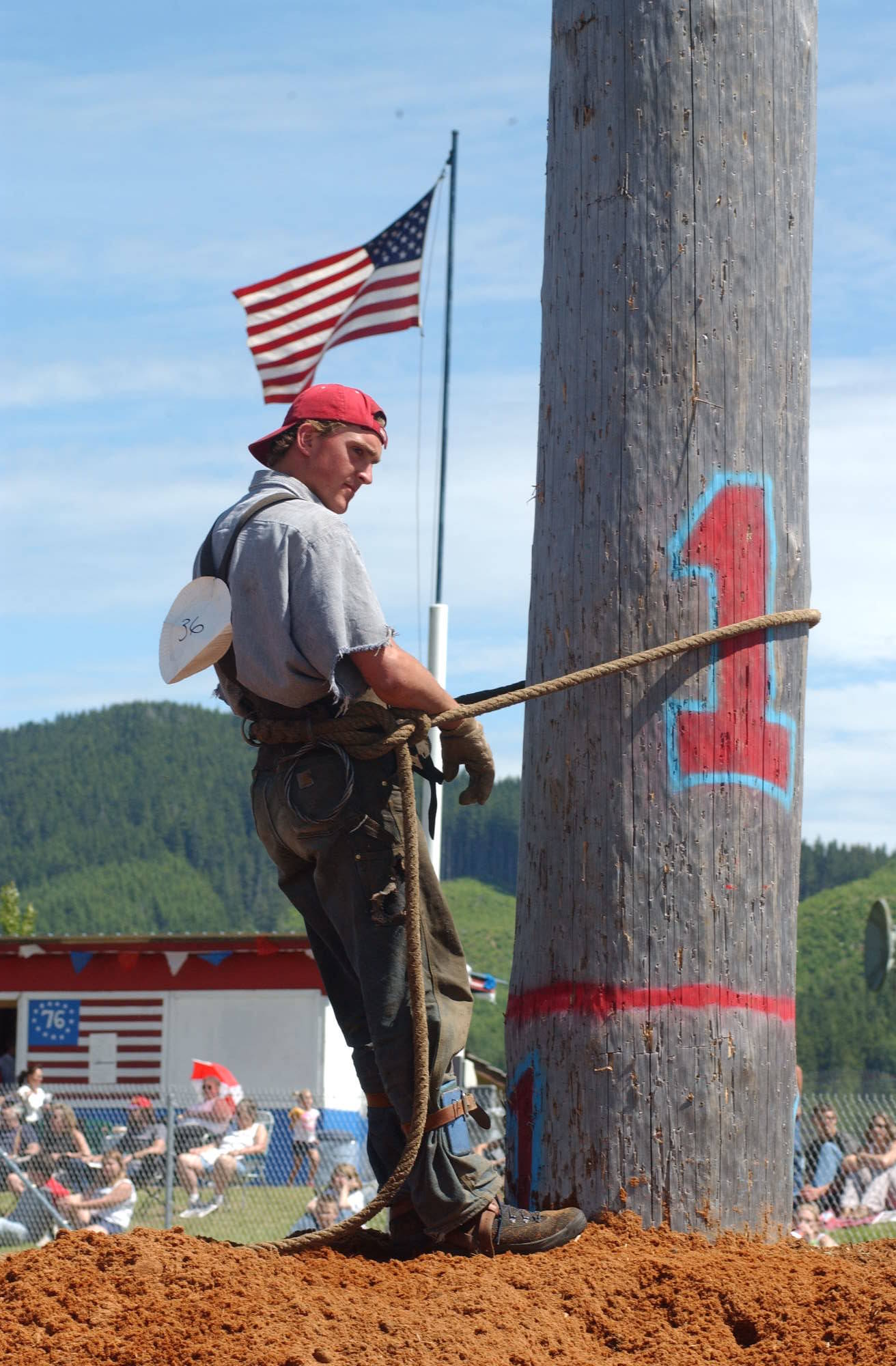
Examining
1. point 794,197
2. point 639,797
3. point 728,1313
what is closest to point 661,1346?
point 728,1313

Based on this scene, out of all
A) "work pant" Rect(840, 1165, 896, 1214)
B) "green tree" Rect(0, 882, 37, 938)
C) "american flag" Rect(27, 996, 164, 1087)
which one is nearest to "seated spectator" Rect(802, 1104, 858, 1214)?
"work pant" Rect(840, 1165, 896, 1214)

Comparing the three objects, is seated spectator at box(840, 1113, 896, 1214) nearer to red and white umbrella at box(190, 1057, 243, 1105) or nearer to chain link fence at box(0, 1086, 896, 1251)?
chain link fence at box(0, 1086, 896, 1251)

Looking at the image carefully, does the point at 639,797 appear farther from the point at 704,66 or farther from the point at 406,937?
the point at 704,66

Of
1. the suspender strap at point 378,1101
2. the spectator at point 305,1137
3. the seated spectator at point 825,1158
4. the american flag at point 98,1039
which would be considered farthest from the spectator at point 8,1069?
the suspender strap at point 378,1101

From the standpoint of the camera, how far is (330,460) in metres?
3.64

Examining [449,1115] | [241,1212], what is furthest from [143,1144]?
[449,1115]

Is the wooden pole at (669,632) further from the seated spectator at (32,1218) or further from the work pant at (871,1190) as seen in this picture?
the seated spectator at (32,1218)

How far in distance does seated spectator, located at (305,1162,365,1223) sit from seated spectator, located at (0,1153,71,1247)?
2.11 m

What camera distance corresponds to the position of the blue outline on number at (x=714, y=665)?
324 cm

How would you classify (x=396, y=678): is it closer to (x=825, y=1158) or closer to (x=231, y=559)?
(x=231, y=559)

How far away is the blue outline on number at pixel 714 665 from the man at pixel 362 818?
1.67 ft

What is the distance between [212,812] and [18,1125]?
136683 mm

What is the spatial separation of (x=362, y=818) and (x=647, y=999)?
2.35ft

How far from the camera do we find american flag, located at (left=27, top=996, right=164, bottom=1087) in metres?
20.7
